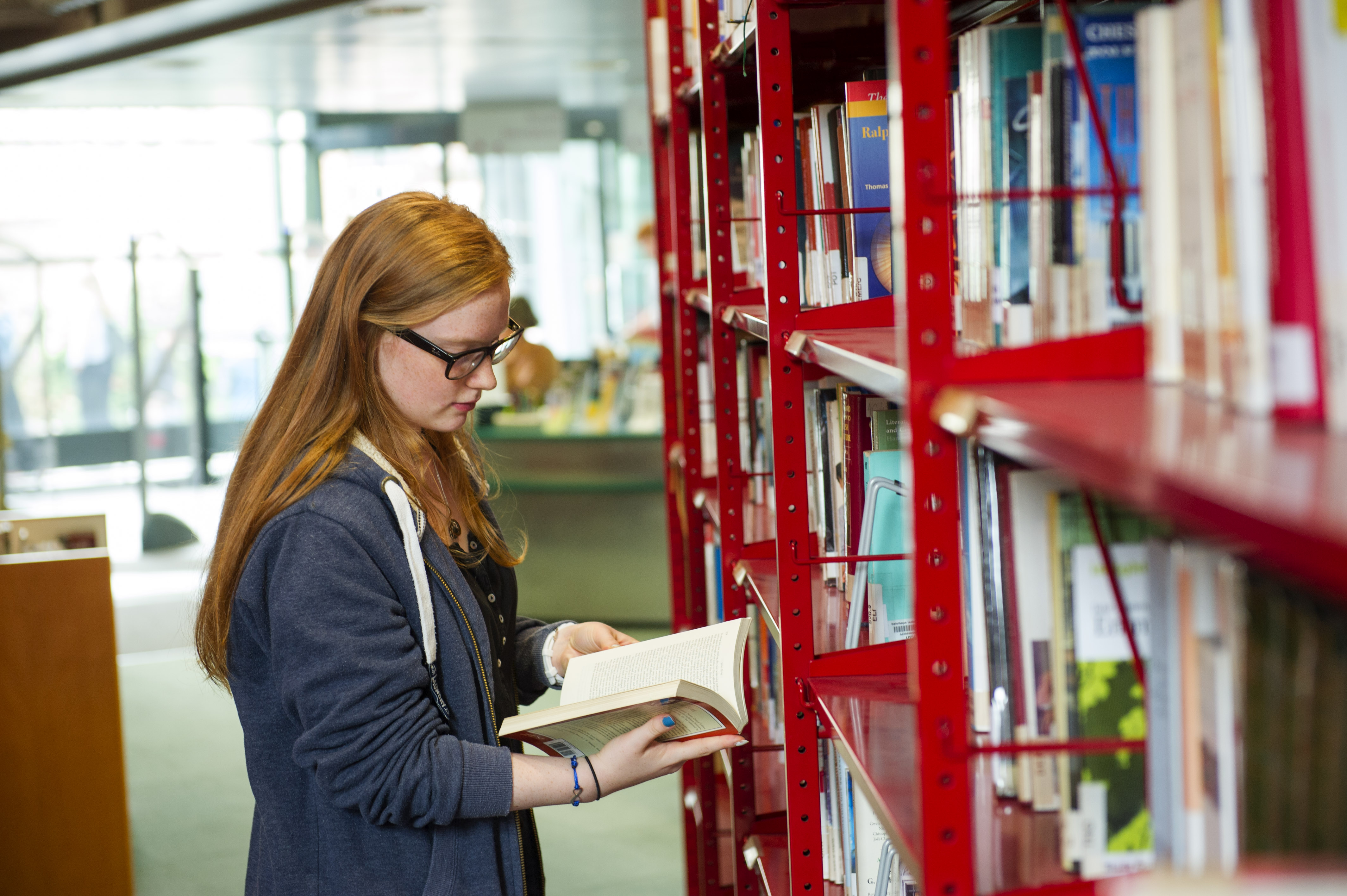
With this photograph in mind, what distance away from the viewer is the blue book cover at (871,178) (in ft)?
5.11

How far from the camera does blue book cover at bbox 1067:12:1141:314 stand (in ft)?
2.74

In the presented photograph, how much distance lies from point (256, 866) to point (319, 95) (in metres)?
8.04

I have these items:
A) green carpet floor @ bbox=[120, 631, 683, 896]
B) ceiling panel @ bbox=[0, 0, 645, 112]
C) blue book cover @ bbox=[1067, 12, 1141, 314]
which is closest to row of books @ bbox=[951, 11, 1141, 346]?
blue book cover @ bbox=[1067, 12, 1141, 314]

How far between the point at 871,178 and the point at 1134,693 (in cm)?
88

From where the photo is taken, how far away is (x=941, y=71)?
2.71 feet

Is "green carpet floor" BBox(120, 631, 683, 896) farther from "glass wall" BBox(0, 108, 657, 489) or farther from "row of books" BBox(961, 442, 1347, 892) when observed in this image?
"glass wall" BBox(0, 108, 657, 489)

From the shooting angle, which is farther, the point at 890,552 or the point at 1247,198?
the point at 890,552

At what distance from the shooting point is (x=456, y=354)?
5.15ft

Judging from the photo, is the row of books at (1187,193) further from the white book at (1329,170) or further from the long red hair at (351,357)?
the long red hair at (351,357)

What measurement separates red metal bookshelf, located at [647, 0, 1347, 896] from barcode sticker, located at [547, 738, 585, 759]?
277 millimetres

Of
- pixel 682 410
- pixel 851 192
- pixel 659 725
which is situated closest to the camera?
pixel 659 725

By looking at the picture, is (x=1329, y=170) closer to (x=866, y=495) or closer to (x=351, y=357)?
(x=866, y=495)

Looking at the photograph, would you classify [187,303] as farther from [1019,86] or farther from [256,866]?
[1019,86]

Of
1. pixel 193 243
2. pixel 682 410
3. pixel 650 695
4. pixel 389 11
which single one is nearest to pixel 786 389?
pixel 650 695
